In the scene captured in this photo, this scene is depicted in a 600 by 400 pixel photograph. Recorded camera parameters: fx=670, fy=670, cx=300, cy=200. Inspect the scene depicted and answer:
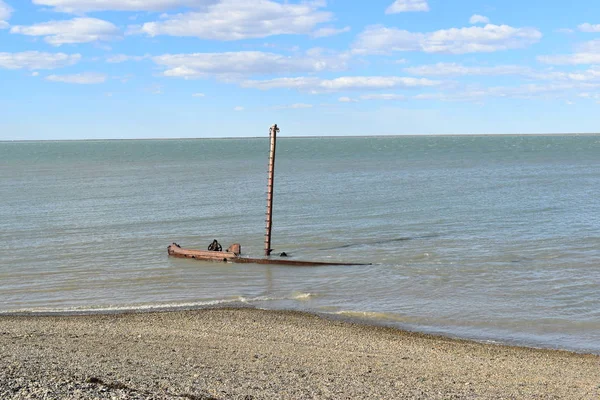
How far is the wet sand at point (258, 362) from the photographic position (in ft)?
38.1

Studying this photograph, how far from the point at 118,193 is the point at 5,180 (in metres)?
29.0

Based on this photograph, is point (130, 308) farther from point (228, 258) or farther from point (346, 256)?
point (346, 256)

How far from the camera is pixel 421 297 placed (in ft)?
74.3

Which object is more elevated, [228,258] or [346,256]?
[346,256]

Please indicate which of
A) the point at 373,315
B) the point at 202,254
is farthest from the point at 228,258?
the point at 373,315

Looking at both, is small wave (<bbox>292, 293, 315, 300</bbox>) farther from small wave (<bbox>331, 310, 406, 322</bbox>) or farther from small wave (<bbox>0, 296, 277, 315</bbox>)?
small wave (<bbox>331, 310, 406, 322</bbox>)

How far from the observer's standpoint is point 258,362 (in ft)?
47.0

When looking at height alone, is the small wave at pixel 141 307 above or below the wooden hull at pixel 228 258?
below

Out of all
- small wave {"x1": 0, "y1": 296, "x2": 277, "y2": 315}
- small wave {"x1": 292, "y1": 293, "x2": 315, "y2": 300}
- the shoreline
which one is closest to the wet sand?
the shoreline

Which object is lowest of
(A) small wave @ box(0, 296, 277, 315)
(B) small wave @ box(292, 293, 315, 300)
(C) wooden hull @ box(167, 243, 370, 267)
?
(A) small wave @ box(0, 296, 277, 315)

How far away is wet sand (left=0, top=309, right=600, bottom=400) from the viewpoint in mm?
11625

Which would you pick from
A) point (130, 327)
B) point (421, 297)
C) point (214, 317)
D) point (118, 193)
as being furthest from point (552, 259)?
point (118, 193)

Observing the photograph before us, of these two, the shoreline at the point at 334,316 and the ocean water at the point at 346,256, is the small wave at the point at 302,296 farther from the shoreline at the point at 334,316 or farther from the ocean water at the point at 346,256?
the shoreline at the point at 334,316

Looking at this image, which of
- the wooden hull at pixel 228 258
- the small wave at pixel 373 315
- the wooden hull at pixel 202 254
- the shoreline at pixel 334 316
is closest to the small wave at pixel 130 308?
the shoreline at pixel 334 316
